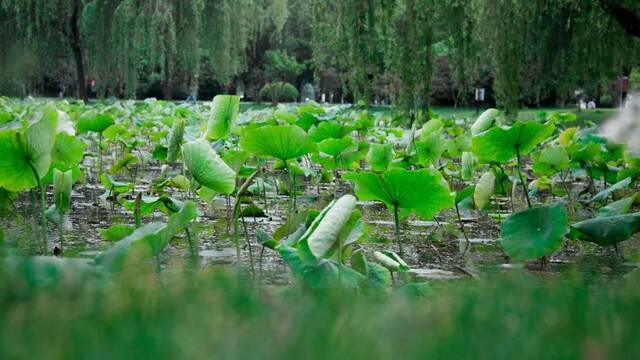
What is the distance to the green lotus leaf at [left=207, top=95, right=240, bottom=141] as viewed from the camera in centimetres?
275

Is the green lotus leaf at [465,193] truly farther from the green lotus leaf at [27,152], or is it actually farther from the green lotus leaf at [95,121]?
the green lotus leaf at [95,121]

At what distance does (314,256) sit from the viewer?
1.44m

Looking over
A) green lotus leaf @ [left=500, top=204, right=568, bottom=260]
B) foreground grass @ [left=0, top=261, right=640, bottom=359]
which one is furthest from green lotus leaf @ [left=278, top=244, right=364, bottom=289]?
green lotus leaf @ [left=500, top=204, right=568, bottom=260]

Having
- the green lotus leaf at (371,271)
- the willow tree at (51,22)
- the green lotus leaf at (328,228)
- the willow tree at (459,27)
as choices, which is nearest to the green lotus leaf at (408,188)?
the green lotus leaf at (371,271)

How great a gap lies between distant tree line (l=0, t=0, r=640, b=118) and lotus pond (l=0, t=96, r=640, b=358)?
2524mm

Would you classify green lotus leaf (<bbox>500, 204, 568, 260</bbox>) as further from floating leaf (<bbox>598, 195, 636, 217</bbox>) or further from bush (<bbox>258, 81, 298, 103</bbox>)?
bush (<bbox>258, 81, 298, 103</bbox>)

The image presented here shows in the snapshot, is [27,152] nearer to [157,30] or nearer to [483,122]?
[483,122]

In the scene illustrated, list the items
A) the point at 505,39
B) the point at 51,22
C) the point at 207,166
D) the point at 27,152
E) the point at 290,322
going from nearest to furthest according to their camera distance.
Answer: the point at 290,322, the point at 27,152, the point at 207,166, the point at 505,39, the point at 51,22

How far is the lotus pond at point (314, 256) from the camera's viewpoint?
28.3 inches

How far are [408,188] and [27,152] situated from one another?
86 centimetres

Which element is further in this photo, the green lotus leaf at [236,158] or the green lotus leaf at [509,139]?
the green lotus leaf at [236,158]

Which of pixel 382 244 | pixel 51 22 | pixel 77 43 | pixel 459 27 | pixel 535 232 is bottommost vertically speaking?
pixel 382 244

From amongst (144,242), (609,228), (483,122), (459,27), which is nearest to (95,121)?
(483,122)

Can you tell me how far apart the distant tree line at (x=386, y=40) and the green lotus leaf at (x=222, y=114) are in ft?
14.6
